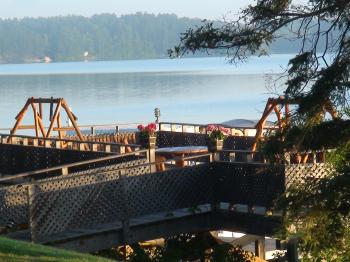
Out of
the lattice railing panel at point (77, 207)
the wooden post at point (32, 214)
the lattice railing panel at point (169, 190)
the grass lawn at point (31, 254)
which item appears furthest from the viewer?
the lattice railing panel at point (169, 190)

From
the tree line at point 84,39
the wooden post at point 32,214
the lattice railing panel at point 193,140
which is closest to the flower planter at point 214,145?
the wooden post at point 32,214

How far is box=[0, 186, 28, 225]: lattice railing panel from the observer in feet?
44.4

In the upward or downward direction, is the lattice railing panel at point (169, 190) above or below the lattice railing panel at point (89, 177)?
below

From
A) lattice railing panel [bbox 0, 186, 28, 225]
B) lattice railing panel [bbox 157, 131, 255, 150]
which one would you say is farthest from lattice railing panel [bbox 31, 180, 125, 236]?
lattice railing panel [bbox 157, 131, 255, 150]

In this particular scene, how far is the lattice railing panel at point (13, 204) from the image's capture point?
13.5 metres

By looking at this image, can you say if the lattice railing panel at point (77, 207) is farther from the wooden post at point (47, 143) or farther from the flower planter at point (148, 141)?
the wooden post at point (47, 143)

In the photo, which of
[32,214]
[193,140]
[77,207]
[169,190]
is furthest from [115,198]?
[193,140]

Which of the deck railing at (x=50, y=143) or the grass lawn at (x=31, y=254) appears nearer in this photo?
the grass lawn at (x=31, y=254)

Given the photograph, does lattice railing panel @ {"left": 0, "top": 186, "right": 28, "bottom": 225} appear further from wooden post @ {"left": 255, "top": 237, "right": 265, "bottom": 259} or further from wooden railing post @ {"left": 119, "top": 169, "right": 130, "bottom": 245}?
wooden post @ {"left": 255, "top": 237, "right": 265, "bottom": 259}

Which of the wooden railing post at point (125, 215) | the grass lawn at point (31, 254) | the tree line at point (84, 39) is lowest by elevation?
the tree line at point (84, 39)

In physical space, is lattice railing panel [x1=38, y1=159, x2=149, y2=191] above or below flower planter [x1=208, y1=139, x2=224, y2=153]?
below

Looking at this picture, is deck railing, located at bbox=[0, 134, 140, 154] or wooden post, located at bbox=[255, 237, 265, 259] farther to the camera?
deck railing, located at bbox=[0, 134, 140, 154]

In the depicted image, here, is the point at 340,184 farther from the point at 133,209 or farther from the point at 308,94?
the point at 133,209

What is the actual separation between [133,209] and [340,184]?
18.8ft
